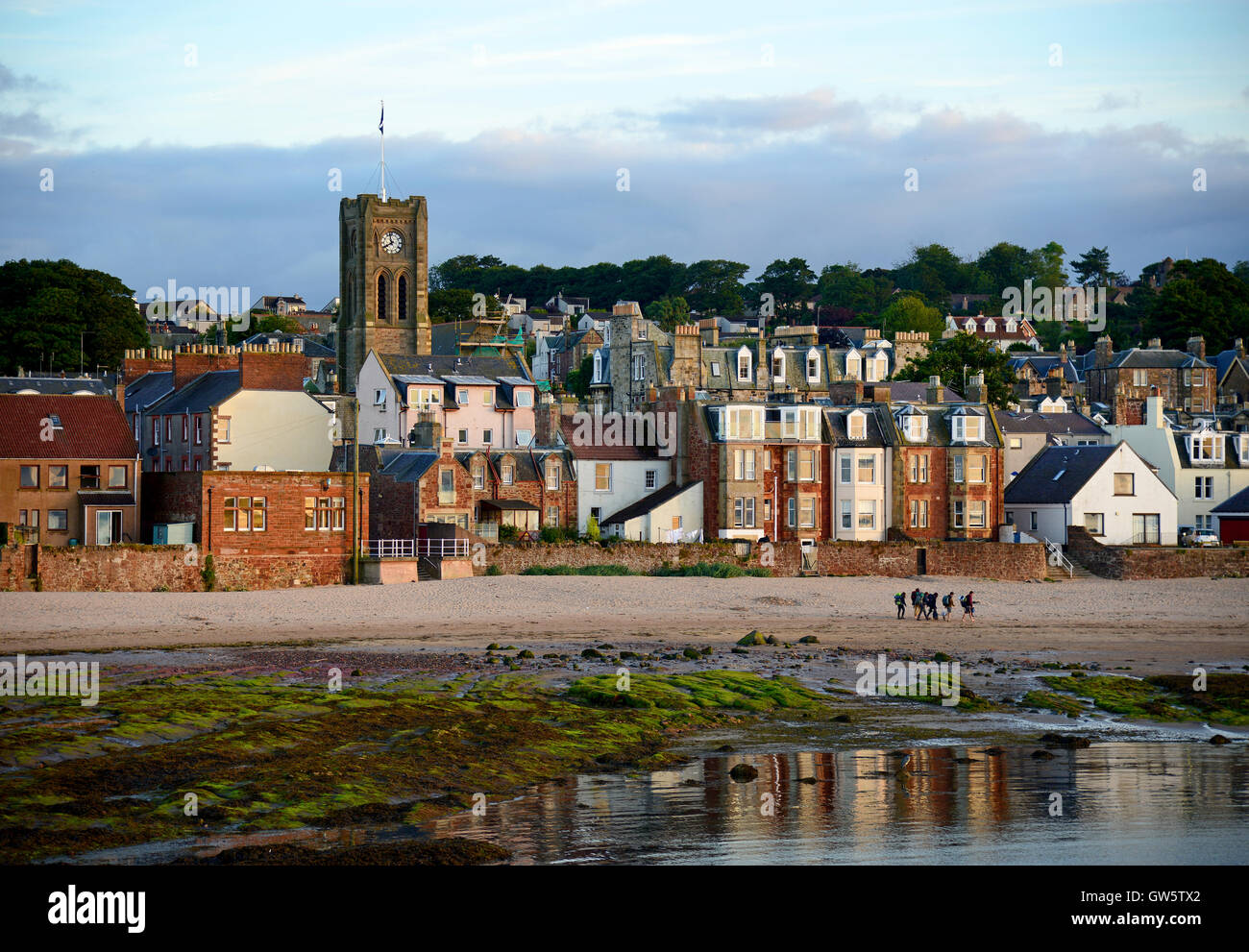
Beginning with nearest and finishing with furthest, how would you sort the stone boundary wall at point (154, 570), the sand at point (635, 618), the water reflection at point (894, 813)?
the water reflection at point (894, 813) → the sand at point (635, 618) → the stone boundary wall at point (154, 570)

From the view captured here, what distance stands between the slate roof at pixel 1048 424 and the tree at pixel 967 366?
10.7 meters

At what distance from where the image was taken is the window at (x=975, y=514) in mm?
68438

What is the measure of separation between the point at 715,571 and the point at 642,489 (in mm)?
8727

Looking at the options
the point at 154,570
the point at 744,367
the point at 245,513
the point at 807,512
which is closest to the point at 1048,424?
the point at 744,367

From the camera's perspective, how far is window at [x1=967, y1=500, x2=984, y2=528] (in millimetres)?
68438

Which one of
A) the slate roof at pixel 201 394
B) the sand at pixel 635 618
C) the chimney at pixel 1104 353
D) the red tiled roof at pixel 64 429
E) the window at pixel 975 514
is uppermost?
the chimney at pixel 1104 353

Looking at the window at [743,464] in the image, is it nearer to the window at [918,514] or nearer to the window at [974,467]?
the window at [918,514]

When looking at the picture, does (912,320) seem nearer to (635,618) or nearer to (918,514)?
(918,514)

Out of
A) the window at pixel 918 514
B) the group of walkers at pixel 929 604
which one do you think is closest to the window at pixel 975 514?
the window at pixel 918 514

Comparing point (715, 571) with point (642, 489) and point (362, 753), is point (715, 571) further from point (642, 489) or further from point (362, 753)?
point (362, 753)

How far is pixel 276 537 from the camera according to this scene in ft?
179

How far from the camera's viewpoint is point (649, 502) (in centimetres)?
6562

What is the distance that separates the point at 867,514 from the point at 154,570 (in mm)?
30846
